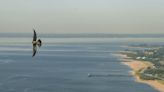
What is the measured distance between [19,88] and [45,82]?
20.9ft

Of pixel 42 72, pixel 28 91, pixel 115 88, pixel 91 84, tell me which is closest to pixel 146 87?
pixel 115 88

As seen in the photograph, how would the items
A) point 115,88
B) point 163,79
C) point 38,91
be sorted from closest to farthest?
point 38,91 → point 115,88 → point 163,79

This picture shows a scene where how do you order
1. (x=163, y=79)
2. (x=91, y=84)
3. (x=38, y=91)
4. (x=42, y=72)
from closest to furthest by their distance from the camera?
(x=38, y=91)
(x=91, y=84)
(x=163, y=79)
(x=42, y=72)

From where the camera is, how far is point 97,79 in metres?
55.8

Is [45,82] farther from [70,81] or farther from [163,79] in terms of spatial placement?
[163,79]

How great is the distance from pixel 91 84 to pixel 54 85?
4609 millimetres

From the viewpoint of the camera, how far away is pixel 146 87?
47500mm

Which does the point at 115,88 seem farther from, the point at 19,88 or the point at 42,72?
the point at 42,72

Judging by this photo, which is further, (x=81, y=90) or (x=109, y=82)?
(x=109, y=82)

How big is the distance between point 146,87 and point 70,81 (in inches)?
407

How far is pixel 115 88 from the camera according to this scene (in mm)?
46688

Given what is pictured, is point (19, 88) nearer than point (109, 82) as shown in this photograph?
Yes

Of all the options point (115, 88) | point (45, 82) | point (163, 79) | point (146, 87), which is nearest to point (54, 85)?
point (45, 82)

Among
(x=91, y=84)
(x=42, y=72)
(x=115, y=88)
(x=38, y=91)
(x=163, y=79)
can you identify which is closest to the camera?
(x=38, y=91)
